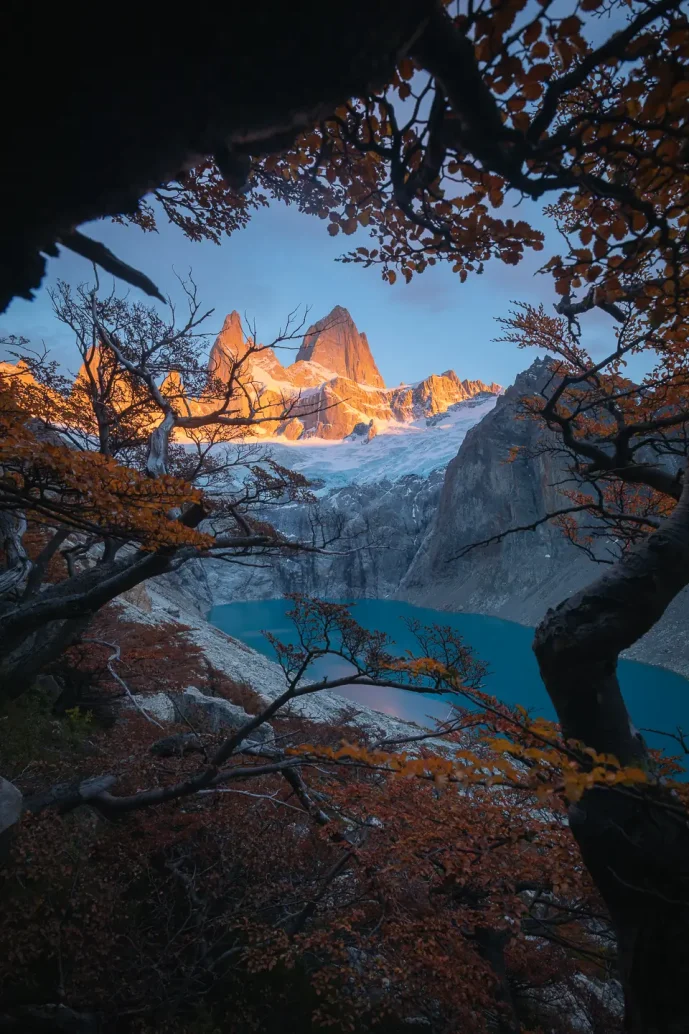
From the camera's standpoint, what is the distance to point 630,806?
2.38 meters

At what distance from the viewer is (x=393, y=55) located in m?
1.79

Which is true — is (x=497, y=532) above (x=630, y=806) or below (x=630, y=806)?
below

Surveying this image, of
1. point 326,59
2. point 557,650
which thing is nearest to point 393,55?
point 326,59

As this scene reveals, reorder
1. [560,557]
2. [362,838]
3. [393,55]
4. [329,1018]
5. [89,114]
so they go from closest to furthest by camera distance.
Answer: [89,114] → [393,55] → [329,1018] → [362,838] → [560,557]

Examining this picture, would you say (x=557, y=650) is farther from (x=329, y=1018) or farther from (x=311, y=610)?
(x=329, y=1018)

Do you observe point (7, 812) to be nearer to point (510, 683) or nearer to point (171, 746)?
point (171, 746)

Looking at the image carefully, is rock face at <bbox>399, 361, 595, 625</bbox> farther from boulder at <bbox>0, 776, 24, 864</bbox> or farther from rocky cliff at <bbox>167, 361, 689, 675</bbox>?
boulder at <bbox>0, 776, 24, 864</bbox>

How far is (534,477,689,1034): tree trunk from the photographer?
228 cm

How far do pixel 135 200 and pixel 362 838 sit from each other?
808 cm

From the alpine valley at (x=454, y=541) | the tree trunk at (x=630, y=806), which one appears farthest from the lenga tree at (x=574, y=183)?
the alpine valley at (x=454, y=541)

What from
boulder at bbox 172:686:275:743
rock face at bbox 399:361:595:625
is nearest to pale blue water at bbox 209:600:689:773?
boulder at bbox 172:686:275:743

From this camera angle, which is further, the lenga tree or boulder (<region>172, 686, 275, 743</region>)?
boulder (<region>172, 686, 275, 743</region>)

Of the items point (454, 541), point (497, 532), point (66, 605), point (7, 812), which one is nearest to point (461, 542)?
point (454, 541)

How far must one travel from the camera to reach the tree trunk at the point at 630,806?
7.47 ft
